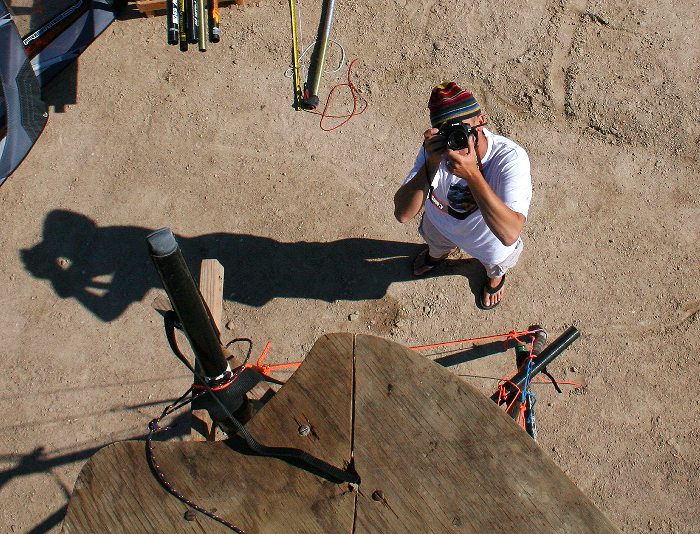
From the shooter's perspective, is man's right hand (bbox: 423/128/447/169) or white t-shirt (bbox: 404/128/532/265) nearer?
man's right hand (bbox: 423/128/447/169)

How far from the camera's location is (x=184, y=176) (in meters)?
4.98

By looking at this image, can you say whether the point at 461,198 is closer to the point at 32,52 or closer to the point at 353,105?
the point at 353,105

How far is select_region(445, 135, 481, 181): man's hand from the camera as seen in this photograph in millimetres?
2996

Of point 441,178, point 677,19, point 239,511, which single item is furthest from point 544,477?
point 677,19

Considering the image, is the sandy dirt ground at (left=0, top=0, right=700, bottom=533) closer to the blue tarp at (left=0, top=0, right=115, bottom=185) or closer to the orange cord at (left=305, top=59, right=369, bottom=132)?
the orange cord at (left=305, top=59, right=369, bottom=132)

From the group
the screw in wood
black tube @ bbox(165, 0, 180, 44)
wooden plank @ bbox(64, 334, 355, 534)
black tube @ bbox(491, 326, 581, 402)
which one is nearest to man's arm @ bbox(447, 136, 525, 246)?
black tube @ bbox(491, 326, 581, 402)

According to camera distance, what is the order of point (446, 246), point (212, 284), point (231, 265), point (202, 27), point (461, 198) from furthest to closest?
point (202, 27), point (231, 265), point (446, 246), point (212, 284), point (461, 198)

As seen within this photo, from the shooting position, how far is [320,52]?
5.14 metres

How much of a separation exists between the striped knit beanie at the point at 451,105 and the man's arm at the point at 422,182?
0.28 ft

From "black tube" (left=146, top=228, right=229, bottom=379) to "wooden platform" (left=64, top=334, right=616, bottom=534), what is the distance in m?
0.28

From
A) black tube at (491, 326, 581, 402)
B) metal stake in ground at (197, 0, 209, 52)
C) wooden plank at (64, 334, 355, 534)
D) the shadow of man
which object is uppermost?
metal stake in ground at (197, 0, 209, 52)

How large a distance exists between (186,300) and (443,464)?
94 centimetres

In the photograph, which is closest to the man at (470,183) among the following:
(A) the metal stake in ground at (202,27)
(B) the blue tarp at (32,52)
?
(A) the metal stake in ground at (202,27)

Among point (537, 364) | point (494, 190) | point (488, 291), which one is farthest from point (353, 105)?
point (537, 364)
